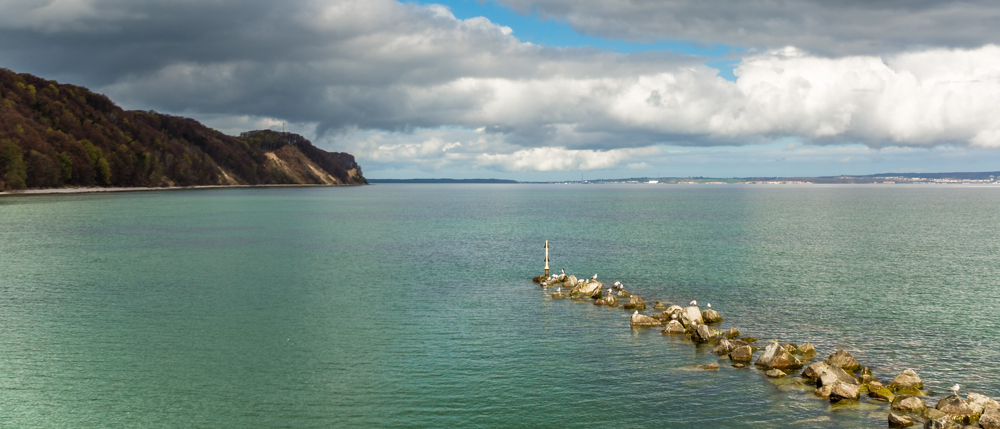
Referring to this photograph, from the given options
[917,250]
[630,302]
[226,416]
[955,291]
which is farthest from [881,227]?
[226,416]

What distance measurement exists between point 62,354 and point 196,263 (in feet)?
104

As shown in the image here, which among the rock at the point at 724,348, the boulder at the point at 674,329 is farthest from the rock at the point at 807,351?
the boulder at the point at 674,329

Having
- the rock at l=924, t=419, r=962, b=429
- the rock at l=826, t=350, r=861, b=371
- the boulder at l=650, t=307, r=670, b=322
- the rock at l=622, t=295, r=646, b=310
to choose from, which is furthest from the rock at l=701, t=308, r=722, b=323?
the rock at l=924, t=419, r=962, b=429

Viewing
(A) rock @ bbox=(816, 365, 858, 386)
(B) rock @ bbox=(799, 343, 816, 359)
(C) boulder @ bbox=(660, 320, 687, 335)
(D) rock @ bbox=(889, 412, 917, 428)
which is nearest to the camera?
(D) rock @ bbox=(889, 412, 917, 428)

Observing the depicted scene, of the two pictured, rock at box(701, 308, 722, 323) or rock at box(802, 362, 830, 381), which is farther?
rock at box(701, 308, 722, 323)

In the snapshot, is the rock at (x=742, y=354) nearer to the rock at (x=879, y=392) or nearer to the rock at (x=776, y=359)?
the rock at (x=776, y=359)

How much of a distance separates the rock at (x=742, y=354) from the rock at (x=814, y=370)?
2.53 m

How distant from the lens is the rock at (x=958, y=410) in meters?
19.9

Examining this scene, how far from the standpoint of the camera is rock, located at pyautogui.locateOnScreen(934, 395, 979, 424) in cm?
1994

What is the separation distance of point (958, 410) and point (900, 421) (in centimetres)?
207

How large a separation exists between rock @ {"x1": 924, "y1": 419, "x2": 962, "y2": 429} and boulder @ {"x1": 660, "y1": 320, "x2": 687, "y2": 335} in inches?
526

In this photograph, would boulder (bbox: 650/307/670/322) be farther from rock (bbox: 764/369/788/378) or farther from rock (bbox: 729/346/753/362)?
rock (bbox: 764/369/788/378)

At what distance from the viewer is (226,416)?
68.8ft

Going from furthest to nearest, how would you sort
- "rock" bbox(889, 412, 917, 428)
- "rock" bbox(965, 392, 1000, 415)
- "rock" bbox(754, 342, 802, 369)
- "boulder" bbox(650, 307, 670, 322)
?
"boulder" bbox(650, 307, 670, 322), "rock" bbox(754, 342, 802, 369), "rock" bbox(889, 412, 917, 428), "rock" bbox(965, 392, 1000, 415)
